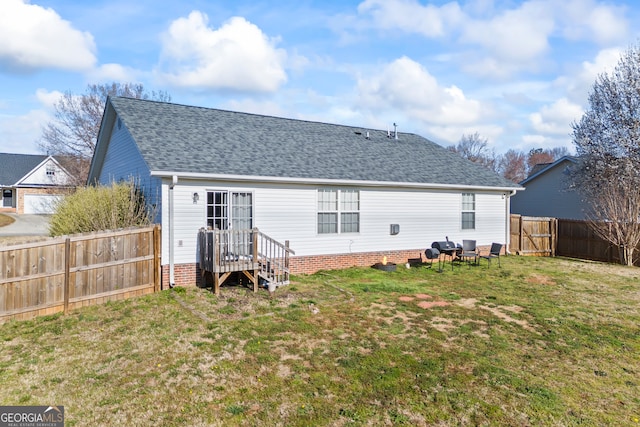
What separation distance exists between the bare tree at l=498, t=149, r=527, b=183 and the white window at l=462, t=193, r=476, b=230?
43648mm

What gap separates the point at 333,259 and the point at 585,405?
857 cm

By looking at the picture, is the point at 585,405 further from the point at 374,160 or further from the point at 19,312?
the point at 374,160

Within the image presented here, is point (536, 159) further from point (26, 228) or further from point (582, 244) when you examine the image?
point (26, 228)

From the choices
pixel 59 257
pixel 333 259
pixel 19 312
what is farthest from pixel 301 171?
pixel 19 312

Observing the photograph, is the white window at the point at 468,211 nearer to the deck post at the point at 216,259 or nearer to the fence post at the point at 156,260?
the deck post at the point at 216,259

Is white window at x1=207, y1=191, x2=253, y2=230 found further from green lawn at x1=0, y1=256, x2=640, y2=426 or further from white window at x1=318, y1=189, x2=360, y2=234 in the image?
white window at x1=318, y1=189, x2=360, y2=234

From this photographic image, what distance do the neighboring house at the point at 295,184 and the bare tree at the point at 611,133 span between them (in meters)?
8.20

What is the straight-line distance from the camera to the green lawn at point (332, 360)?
14.0ft

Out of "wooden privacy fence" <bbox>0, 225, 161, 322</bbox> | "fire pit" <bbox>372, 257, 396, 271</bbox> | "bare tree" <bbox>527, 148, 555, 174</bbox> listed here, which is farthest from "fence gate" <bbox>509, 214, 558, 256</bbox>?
"bare tree" <bbox>527, 148, 555, 174</bbox>

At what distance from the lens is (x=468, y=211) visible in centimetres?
1545

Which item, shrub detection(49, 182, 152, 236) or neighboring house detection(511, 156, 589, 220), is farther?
neighboring house detection(511, 156, 589, 220)

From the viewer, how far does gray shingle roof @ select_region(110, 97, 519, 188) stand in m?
10.8

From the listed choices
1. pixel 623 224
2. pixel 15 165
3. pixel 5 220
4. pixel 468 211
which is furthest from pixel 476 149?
pixel 15 165

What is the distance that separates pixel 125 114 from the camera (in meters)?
12.0
